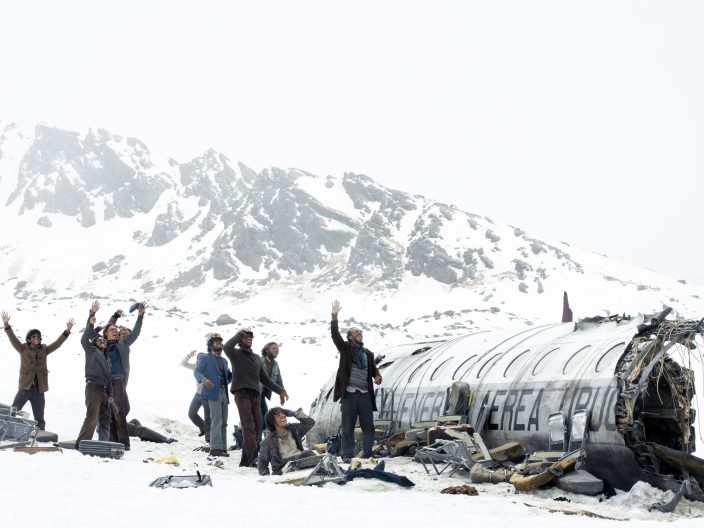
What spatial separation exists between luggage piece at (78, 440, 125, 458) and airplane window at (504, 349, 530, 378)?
19.8 feet

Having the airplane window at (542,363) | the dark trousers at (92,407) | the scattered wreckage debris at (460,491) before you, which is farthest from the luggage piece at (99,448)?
the airplane window at (542,363)

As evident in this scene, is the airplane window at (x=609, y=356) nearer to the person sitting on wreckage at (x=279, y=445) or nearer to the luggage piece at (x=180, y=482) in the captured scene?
the person sitting on wreckage at (x=279, y=445)

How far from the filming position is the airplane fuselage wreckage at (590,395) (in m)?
9.97

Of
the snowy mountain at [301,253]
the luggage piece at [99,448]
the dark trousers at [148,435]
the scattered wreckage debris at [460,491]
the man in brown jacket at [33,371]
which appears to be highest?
the snowy mountain at [301,253]

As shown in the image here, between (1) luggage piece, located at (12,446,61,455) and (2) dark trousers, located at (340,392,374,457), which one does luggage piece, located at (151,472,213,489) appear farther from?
(2) dark trousers, located at (340,392,374,457)

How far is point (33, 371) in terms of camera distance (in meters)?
14.0

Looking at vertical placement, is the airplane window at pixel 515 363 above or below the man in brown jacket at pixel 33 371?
above

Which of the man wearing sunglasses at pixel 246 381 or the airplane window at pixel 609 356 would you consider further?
the man wearing sunglasses at pixel 246 381

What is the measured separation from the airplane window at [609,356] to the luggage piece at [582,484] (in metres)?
1.61

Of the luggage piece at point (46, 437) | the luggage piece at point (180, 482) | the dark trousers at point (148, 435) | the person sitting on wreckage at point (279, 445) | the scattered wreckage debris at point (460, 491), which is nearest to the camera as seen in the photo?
the luggage piece at point (180, 482)

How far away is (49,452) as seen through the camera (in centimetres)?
1104

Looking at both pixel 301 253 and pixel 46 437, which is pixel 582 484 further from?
pixel 301 253

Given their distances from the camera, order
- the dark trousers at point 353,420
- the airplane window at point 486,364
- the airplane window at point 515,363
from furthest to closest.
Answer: the airplane window at point 486,364 → the dark trousers at point 353,420 → the airplane window at point 515,363

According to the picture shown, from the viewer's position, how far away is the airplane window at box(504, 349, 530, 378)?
12.7 metres
